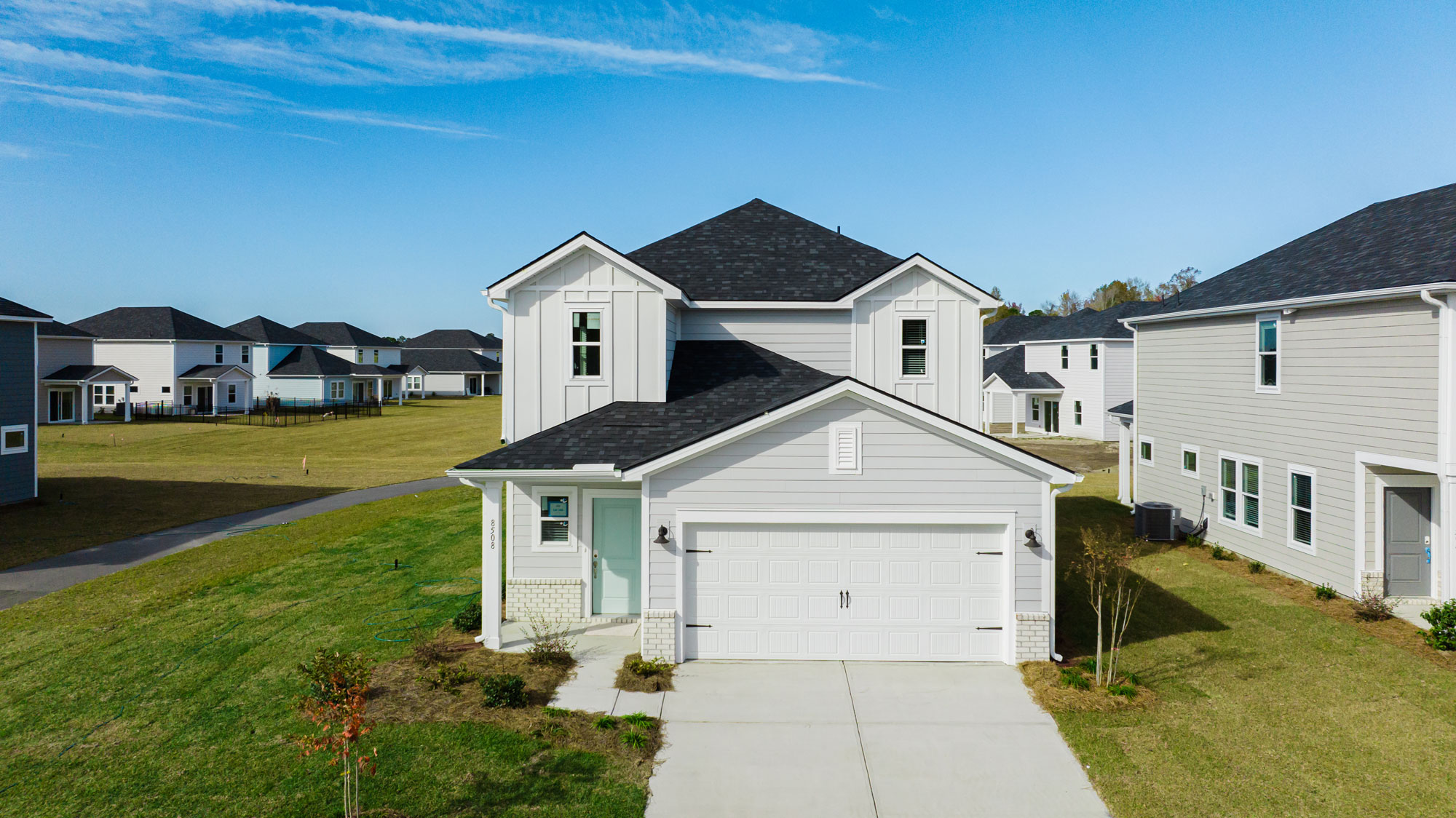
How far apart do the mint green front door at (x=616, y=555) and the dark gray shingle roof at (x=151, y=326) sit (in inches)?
2360

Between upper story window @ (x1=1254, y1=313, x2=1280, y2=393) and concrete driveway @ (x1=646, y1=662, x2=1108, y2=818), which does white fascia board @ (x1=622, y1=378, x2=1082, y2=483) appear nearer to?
concrete driveway @ (x1=646, y1=662, x2=1108, y2=818)

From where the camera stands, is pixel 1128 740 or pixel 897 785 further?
pixel 1128 740

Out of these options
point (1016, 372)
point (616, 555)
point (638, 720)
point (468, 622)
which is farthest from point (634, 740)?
point (1016, 372)

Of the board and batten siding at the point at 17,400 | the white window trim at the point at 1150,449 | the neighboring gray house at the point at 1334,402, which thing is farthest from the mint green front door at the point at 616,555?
the board and batten siding at the point at 17,400

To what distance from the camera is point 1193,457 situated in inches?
845

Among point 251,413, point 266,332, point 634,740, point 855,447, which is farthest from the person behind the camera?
point 266,332

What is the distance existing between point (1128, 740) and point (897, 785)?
10.4 ft

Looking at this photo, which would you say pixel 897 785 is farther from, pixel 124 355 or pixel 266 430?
pixel 124 355

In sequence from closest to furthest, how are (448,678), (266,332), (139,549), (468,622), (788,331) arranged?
(448,678) < (468,622) < (788,331) < (139,549) < (266,332)

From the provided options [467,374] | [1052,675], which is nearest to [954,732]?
[1052,675]

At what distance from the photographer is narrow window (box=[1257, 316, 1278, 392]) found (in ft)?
58.6

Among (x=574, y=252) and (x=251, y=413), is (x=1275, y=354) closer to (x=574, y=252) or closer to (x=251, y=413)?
(x=574, y=252)

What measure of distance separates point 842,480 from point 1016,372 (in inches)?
1681

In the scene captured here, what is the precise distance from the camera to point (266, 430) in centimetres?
5094
